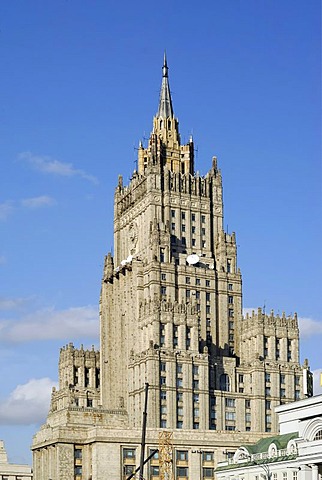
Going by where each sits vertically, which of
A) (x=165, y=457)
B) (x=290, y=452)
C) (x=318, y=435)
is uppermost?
(x=318, y=435)

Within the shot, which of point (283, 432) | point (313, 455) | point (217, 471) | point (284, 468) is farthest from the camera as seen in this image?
point (217, 471)

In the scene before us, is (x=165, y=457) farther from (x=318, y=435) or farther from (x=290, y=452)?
(x=318, y=435)

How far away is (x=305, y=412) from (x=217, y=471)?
27312 mm

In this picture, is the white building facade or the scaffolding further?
the scaffolding

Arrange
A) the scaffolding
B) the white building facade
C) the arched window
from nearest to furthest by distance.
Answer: the white building facade, the arched window, the scaffolding

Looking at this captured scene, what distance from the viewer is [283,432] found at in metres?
146

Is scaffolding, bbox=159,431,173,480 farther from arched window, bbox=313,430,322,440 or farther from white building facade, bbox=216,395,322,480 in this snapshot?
arched window, bbox=313,430,322,440

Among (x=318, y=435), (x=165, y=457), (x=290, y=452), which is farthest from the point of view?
(x=165, y=457)

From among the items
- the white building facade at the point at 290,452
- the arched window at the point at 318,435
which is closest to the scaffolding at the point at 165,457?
the white building facade at the point at 290,452

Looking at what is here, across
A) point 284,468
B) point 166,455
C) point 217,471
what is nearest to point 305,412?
point 284,468

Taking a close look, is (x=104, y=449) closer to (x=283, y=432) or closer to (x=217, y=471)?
(x=217, y=471)

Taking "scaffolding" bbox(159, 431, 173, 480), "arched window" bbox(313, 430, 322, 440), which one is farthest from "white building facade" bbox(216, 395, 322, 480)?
"scaffolding" bbox(159, 431, 173, 480)

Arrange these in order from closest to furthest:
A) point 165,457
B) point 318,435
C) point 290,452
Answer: point 318,435, point 290,452, point 165,457

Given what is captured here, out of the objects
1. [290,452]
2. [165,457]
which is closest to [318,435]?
[290,452]
